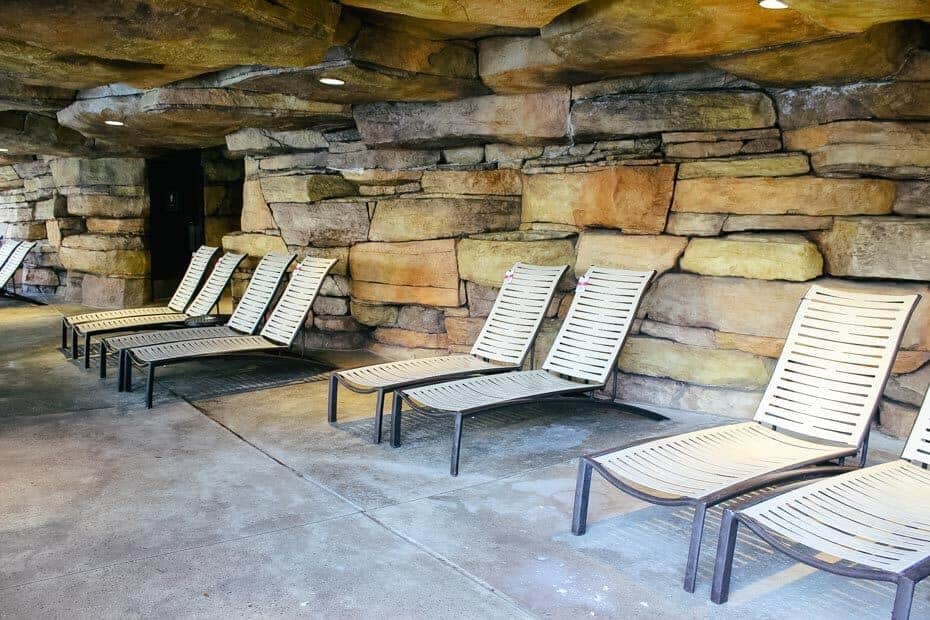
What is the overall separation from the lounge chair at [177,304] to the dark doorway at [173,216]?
2.84 m

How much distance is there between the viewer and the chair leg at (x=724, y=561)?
8.63 feet

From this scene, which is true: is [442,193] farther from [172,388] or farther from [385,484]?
[385,484]

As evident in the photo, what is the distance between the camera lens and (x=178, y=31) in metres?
3.76

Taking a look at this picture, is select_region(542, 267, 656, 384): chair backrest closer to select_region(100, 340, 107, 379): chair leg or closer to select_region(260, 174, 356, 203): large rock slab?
select_region(260, 174, 356, 203): large rock slab

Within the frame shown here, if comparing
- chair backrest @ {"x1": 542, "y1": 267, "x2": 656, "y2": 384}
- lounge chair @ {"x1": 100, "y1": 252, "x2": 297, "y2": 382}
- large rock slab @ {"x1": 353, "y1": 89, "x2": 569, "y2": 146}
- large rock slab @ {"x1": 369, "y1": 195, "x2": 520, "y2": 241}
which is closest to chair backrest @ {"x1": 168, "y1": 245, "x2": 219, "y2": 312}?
lounge chair @ {"x1": 100, "y1": 252, "x2": 297, "y2": 382}

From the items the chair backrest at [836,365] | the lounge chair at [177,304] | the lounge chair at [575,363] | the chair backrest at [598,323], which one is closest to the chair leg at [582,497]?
the lounge chair at [575,363]

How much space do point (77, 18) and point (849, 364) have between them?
3.97 metres

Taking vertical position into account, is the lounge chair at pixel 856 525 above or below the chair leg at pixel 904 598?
above

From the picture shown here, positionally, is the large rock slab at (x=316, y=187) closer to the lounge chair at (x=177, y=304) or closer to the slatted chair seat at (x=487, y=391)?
the lounge chair at (x=177, y=304)

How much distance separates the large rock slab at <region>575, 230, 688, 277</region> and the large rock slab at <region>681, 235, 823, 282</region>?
0.36 feet

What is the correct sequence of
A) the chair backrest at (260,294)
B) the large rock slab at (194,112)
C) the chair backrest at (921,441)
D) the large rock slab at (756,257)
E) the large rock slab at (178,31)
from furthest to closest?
the chair backrest at (260,294) < the large rock slab at (194,112) < the large rock slab at (756,257) < the large rock slab at (178,31) < the chair backrest at (921,441)

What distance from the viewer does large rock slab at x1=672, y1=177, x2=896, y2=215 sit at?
4.56 meters

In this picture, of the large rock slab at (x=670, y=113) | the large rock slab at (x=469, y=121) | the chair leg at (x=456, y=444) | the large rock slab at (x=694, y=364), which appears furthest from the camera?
the large rock slab at (x=469, y=121)

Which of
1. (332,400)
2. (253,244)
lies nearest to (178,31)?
(332,400)
